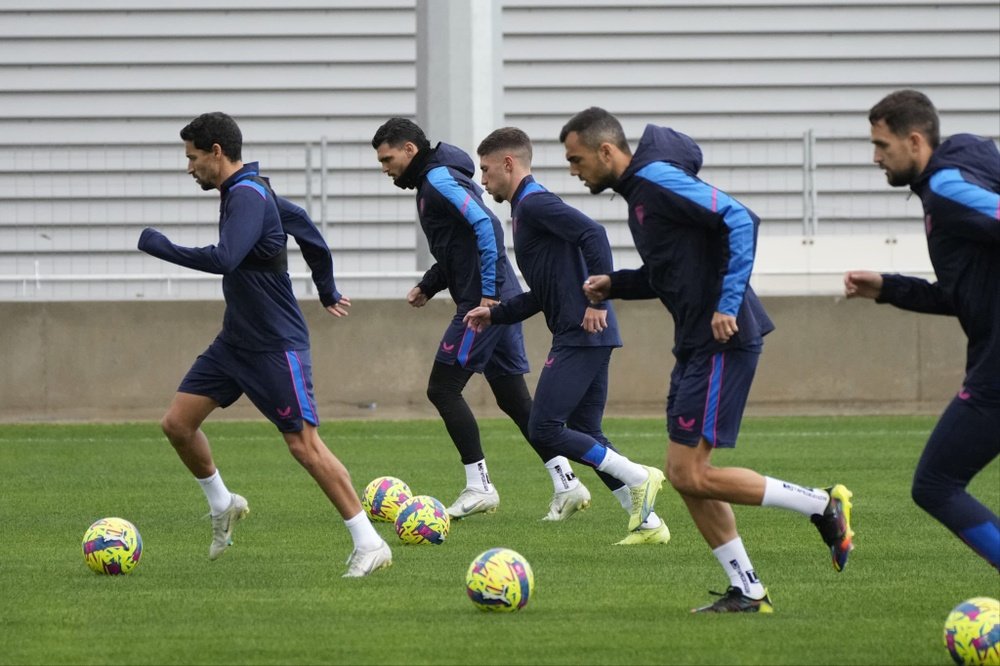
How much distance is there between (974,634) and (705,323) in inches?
67.5

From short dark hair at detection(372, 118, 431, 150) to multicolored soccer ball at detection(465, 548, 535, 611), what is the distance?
147 inches

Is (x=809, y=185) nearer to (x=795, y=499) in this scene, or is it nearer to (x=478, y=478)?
(x=478, y=478)

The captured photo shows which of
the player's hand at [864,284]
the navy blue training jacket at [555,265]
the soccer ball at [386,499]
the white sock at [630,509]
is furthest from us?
the soccer ball at [386,499]

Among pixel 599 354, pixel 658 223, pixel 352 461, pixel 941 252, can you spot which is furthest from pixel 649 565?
pixel 352 461

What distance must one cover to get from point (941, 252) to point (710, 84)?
16664 millimetres

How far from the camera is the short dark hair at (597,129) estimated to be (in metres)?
6.99

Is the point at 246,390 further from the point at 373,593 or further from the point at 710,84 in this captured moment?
the point at 710,84

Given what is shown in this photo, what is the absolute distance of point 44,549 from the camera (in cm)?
898

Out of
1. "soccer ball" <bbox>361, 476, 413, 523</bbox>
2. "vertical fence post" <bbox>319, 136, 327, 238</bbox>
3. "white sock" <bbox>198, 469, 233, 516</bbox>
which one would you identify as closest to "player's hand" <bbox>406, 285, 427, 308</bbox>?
"soccer ball" <bbox>361, 476, 413, 523</bbox>

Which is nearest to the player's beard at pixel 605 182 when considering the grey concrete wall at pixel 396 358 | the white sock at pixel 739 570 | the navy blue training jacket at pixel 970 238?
the navy blue training jacket at pixel 970 238

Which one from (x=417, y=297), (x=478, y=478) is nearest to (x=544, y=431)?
(x=478, y=478)

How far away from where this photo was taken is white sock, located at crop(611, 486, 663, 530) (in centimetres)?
901

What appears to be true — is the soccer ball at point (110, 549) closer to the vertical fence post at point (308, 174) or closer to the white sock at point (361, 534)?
the white sock at point (361, 534)

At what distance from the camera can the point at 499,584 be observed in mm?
6859
